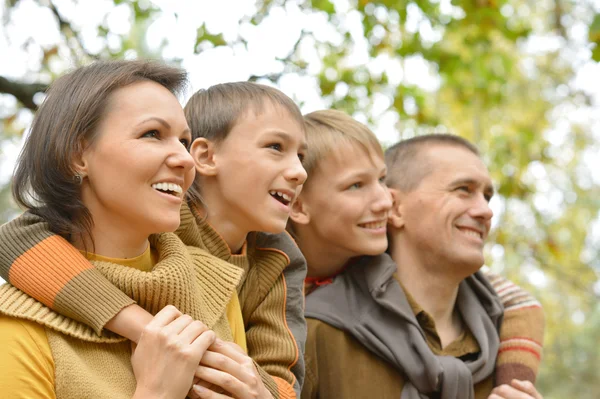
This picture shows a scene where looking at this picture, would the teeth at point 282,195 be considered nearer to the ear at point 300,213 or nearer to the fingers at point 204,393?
the ear at point 300,213

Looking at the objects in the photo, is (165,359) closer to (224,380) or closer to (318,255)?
(224,380)

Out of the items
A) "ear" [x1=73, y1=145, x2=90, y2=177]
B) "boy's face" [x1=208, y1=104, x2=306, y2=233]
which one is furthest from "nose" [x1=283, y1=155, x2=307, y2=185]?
"ear" [x1=73, y1=145, x2=90, y2=177]

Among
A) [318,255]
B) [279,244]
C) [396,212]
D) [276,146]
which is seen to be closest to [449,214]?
[396,212]

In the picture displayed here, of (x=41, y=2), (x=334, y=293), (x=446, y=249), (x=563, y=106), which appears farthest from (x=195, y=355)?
(x=563, y=106)

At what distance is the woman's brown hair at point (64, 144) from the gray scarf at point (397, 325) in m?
1.31

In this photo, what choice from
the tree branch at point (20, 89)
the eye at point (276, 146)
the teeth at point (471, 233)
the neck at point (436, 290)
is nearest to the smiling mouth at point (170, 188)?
the eye at point (276, 146)

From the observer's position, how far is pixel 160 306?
2070 mm

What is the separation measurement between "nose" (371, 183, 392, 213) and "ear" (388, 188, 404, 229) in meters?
0.30

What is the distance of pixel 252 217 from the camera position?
8.55 feet

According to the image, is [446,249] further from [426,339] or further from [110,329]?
[110,329]

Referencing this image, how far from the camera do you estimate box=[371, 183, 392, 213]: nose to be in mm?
3152

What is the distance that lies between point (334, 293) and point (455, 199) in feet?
2.27

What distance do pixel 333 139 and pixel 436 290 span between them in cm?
81

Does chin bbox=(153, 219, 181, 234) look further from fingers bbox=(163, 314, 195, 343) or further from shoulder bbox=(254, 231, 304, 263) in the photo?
shoulder bbox=(254, 231, 304, 263)
